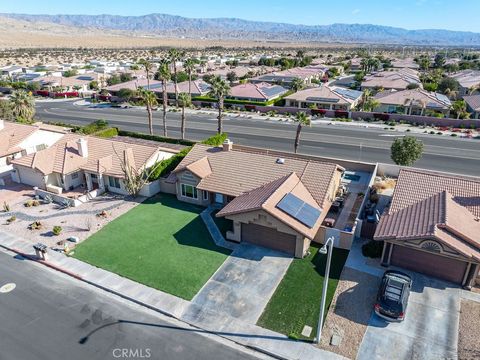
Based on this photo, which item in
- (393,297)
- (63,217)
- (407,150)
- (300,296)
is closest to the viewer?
(393,297)

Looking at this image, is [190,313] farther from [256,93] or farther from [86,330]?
[256,93]

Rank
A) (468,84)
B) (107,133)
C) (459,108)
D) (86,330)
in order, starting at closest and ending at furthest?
(86,330), (107,133), (459,108), (468,84)

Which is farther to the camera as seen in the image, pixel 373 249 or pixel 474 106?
pixel 474 106

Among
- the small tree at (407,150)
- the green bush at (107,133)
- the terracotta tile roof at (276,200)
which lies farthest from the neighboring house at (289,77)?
the terracotta tile roof at (276,200)

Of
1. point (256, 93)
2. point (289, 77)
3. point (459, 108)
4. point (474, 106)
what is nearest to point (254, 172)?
point (256, 93)

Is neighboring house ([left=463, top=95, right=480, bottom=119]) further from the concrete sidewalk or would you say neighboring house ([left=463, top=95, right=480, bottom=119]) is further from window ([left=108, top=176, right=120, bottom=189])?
the concrete sidewalk

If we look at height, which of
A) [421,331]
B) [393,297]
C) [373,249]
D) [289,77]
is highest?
[289,77]

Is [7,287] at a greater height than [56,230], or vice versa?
[56,230]
